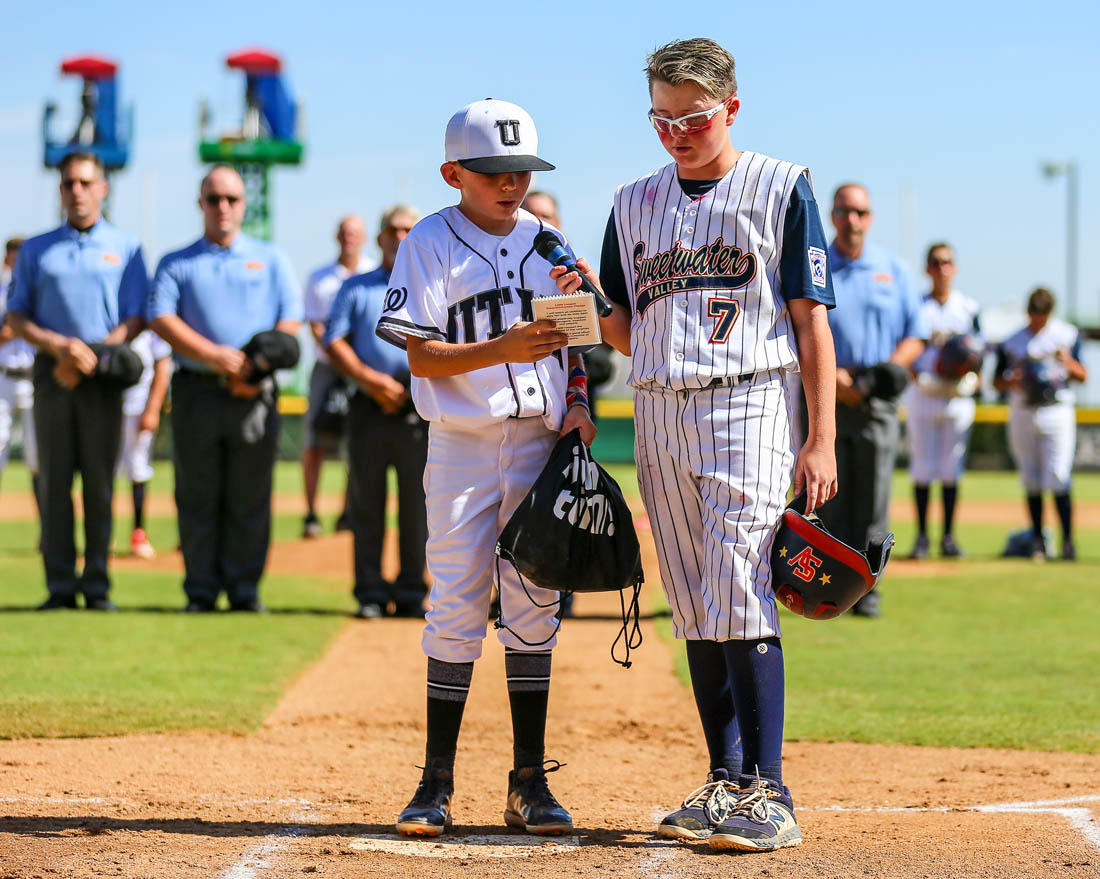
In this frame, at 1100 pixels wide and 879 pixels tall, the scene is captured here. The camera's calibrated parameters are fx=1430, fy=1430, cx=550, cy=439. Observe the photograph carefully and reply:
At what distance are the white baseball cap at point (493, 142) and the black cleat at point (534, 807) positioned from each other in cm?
173

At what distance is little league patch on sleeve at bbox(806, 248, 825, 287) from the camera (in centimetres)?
399

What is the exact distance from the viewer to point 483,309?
13.7ft

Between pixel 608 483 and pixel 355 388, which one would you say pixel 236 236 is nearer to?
pixel 355 388

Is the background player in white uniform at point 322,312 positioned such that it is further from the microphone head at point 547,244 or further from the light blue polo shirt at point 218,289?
the microphone head at point 547,244

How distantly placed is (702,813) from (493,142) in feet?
6.51

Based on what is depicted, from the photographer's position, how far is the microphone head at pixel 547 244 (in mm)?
4215

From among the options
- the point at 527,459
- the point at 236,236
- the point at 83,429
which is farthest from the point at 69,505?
the point at 527,459

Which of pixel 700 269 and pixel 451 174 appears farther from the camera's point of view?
pixel 451 174

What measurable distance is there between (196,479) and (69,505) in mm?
780

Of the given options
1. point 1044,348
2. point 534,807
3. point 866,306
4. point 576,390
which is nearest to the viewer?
point 534,807

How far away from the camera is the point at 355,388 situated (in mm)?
8648

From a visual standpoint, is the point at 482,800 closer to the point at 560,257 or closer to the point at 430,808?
the point at 430,808

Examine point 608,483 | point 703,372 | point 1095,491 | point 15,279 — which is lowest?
point 1095,491

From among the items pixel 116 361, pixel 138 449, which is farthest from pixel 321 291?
pixel 116 361
